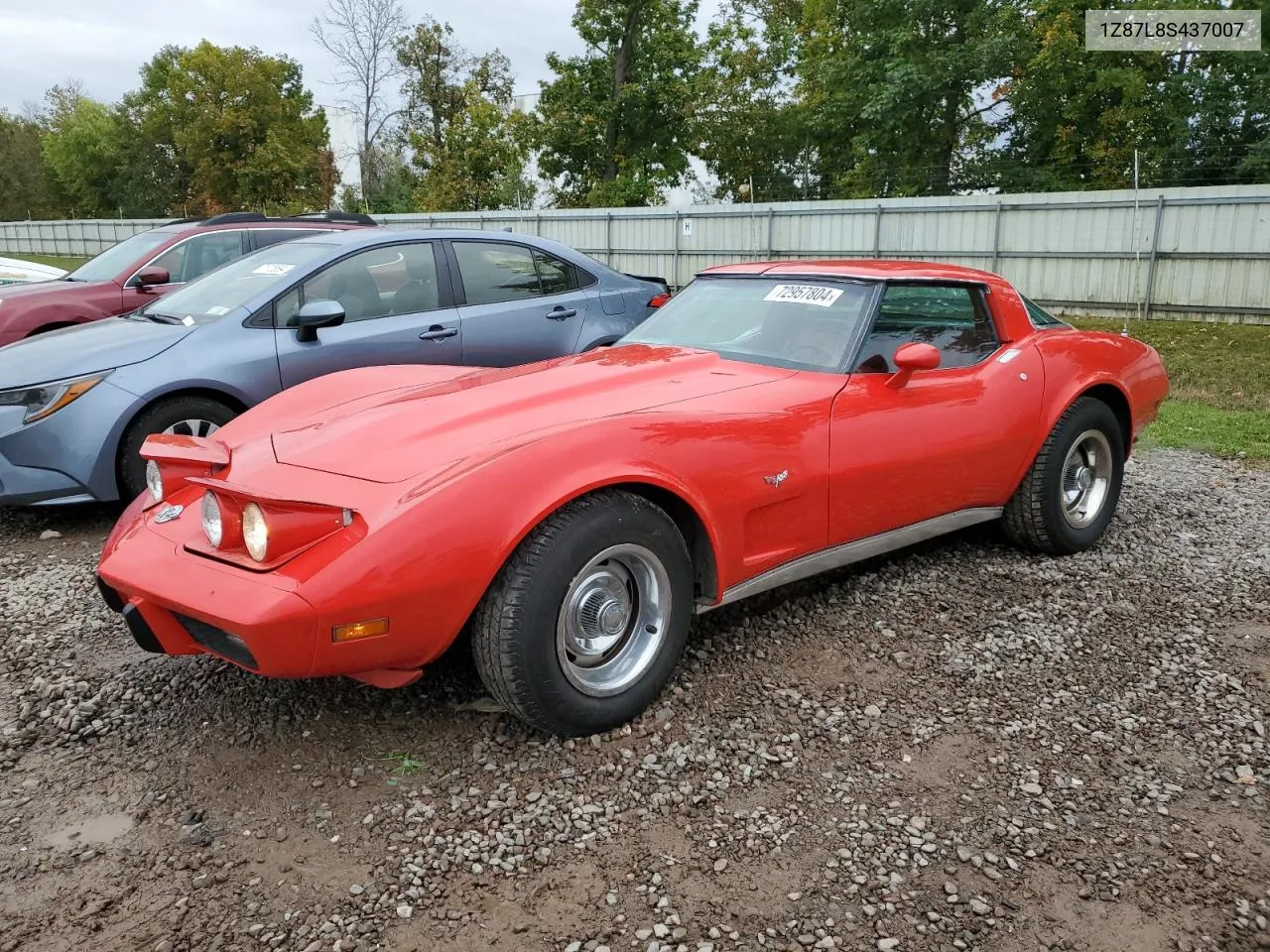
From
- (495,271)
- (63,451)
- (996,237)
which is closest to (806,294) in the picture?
(495,271)

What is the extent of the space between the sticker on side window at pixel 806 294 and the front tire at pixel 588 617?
1431mm

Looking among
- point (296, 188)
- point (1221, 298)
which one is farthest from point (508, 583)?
point (296, 188)

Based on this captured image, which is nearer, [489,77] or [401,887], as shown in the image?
[401,887]

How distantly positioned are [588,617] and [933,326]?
6.89ft

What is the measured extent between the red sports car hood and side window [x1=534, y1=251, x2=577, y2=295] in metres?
2.67

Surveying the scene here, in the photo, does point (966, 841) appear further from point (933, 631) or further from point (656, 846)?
point (933, 631)

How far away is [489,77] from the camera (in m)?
44.4

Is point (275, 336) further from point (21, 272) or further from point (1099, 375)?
point (21, 272)

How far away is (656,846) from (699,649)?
3.73 ft

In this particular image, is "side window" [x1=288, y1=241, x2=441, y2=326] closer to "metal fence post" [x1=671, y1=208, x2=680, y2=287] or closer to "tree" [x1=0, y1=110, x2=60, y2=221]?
"metal fence post" [x1=671, y1=208, x2=680, y2=287]

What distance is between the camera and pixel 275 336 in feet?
17.1

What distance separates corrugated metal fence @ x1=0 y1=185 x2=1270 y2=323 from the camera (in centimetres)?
1347

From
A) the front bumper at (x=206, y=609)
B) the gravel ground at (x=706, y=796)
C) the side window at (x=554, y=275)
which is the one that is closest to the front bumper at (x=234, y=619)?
the front bumper at (x=206, y=609)

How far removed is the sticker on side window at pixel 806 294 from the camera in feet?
12.6
